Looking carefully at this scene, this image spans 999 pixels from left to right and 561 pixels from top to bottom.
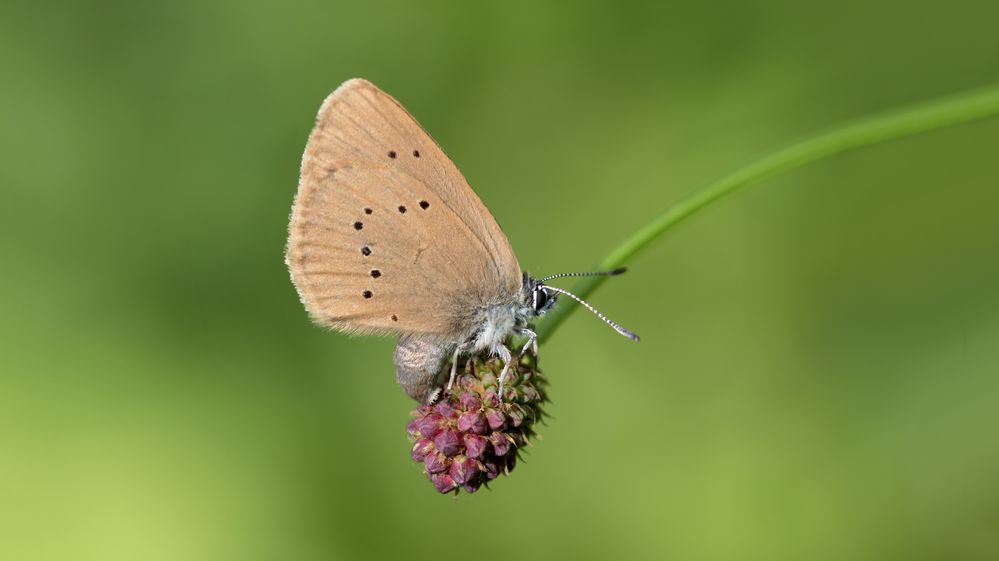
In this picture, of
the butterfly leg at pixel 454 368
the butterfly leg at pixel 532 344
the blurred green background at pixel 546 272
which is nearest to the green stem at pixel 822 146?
the butterfly leg at pixel 532 344

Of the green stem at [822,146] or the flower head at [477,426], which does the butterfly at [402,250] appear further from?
the green stem at [822,146]

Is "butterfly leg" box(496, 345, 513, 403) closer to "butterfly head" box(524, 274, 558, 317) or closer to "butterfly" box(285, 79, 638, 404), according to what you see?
"butterfly" box(285, 79, 638, 404)

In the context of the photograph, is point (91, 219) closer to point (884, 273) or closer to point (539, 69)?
point (539, 69)

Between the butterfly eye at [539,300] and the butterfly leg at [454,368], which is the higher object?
the butterfly eye at [539,300]

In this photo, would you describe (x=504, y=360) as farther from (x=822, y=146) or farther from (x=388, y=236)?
(x=822, y=146)

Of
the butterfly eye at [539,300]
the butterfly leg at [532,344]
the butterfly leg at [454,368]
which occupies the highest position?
the butterfly eye at [539,300]

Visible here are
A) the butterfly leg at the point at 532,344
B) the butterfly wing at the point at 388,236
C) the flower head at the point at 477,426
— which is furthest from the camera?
the butterfly wing at the point at 388,236

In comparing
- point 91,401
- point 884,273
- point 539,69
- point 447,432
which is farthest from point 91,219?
point 884,273
